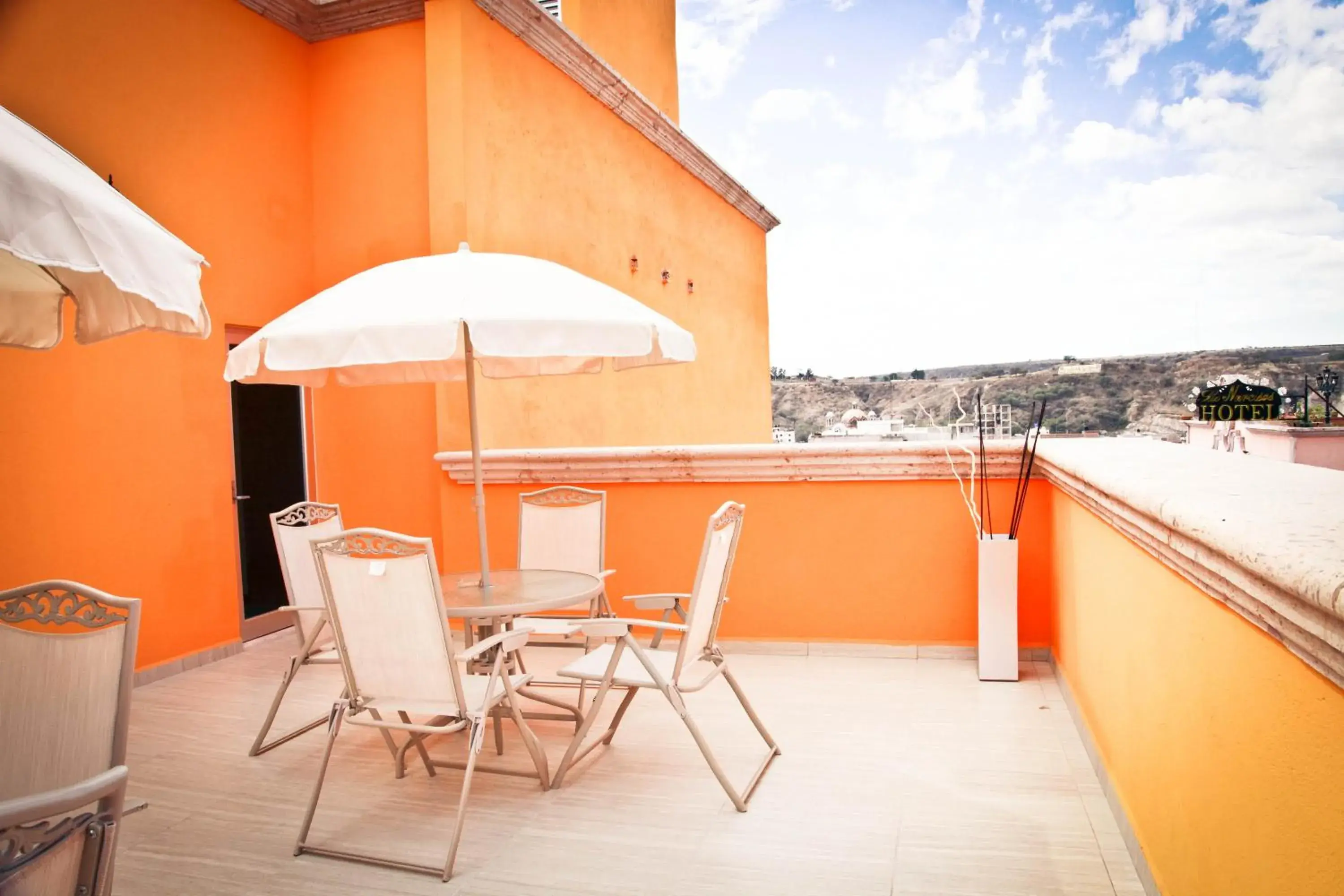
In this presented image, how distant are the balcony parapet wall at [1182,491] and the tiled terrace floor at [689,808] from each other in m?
1.12

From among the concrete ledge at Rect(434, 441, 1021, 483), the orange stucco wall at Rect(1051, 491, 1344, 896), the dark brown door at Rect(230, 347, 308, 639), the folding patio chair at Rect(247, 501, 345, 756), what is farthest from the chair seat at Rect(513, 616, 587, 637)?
the dark brown door at Rect(230, 347, 308, 639)

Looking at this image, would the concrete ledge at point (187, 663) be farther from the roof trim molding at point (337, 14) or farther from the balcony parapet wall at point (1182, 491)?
the roof trim molding at point (337, 14)

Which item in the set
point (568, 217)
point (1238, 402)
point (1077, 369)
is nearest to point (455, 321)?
point (568, 217)

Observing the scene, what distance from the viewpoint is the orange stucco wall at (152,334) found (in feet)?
16.6

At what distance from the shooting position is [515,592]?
410 centimetres

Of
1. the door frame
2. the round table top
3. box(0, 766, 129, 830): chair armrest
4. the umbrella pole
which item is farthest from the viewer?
the door frame

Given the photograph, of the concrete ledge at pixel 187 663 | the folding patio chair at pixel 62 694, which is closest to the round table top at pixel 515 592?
the folding patio chair at pixel 62 694

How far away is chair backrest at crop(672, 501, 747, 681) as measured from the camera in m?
3.42

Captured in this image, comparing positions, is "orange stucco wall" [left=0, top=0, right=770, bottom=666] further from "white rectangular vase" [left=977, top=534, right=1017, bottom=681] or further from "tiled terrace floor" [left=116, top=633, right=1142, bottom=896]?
"white rectangular vase" [left=977, top=534, right=1017, bottom=681]

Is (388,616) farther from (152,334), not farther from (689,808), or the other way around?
(152,334)

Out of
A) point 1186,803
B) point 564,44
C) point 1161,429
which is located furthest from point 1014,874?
point 1161,429

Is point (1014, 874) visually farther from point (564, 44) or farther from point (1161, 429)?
point (1161, 429)

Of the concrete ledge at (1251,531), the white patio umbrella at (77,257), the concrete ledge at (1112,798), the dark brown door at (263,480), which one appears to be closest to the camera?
the concrete ledge at (1251,531)

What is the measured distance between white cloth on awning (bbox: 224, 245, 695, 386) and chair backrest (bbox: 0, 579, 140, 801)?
4.60 feet
